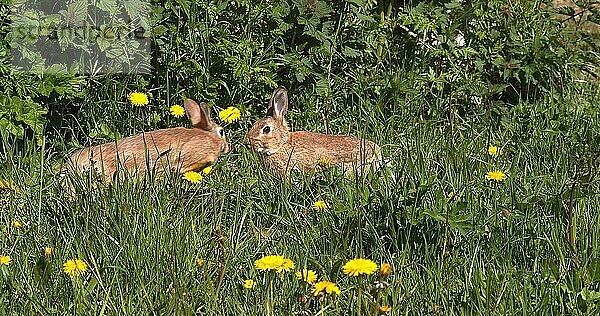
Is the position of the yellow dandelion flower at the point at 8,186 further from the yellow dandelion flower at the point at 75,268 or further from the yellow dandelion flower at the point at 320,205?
the yellow dandelion flower at the point at 320,205

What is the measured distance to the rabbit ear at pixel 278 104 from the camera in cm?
535

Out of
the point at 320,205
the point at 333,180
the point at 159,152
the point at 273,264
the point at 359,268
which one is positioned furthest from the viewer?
the point at 159,152

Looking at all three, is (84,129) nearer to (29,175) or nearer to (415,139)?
(29,175)

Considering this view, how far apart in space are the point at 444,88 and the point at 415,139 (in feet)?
3.13

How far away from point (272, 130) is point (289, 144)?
0.42 ft

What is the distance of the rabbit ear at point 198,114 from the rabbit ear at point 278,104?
36 cm

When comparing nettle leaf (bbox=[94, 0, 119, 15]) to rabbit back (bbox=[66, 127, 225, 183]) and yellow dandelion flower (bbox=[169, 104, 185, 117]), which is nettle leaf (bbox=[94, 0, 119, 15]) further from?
rabbit back (bbox=[66, 127, 225, 183])

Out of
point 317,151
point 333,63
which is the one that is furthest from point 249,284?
point 333,63

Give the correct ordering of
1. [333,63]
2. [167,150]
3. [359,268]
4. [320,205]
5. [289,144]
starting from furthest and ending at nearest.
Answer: [333,63], [289,144], [167,150], [320,205], [359,268]

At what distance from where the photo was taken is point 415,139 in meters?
5.21

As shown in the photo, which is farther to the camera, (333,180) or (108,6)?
(108,6)

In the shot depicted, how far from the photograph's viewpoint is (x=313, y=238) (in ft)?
12.0

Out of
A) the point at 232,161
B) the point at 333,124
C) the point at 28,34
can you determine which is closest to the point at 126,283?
the point at 232,161

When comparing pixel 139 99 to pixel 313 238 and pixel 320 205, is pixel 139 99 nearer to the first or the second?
pixel 320 205
